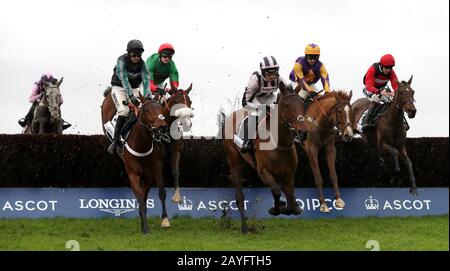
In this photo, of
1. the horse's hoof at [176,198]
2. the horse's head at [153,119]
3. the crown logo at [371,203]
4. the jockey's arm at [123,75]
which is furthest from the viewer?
the crown logo at [371,203]

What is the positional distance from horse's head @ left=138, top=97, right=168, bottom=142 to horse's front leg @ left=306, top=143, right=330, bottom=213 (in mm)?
3295

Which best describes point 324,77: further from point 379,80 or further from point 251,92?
point 251,92

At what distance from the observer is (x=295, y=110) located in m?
11.4

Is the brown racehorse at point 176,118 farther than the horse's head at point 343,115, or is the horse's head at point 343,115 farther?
the horse's head at point 343,115

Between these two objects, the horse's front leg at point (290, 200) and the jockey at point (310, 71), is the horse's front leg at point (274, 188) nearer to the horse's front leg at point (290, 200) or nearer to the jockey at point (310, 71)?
the horse's front leg at point (290, 200)

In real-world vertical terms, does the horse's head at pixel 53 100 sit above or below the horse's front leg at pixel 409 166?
above

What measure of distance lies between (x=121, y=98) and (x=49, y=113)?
5.15m

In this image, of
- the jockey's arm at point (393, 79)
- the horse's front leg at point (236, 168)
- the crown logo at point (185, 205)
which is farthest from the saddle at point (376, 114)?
the horse's front leg at point (236, 168)

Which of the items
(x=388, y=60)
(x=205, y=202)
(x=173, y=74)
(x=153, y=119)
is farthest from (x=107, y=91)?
(x=388, y=60)

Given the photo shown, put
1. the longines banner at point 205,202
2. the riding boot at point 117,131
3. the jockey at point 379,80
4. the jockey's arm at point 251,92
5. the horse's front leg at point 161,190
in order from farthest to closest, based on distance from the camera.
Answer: the jockey at point 379,80, the longines banner at point 205,202, the horse's front leg at point 161,190, the riding boot at point 117,131, the jockey's arm at point 251,92

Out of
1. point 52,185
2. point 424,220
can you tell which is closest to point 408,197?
point 424,220

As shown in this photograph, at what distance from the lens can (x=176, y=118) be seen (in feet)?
42.9

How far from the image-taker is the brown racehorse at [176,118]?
12.5 meters

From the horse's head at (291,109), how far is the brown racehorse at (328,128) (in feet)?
7.66
